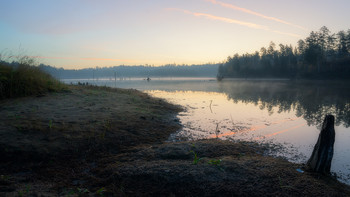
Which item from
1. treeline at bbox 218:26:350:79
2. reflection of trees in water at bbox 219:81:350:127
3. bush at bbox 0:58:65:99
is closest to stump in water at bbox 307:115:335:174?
reflection of trees in water at bbox 219:81:350:127


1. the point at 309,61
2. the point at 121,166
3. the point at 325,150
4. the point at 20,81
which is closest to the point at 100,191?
the point at 121,166

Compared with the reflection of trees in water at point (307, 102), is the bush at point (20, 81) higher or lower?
higher

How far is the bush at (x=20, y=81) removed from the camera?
906cm

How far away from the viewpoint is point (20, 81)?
31.4ft

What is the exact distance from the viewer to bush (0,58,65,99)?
9062mm

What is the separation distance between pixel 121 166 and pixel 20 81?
818cm

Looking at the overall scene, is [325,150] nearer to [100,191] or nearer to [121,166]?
[121,166]

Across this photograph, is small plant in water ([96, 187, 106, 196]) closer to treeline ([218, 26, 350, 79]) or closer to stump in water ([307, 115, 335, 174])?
stump in water ([307, 115, 335, 174])

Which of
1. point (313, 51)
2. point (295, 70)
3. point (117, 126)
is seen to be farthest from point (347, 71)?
point (117, 126)

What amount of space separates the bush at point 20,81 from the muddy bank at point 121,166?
246cm

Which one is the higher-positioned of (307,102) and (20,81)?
(20,81)

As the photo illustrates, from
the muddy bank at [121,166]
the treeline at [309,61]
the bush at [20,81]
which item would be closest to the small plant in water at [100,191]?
the muddy bank at [121,166]

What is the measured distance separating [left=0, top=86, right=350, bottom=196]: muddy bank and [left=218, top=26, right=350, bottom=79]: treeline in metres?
70.2

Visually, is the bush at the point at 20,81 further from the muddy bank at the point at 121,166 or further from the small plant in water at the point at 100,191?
the small plant in water at the point at 100,191
